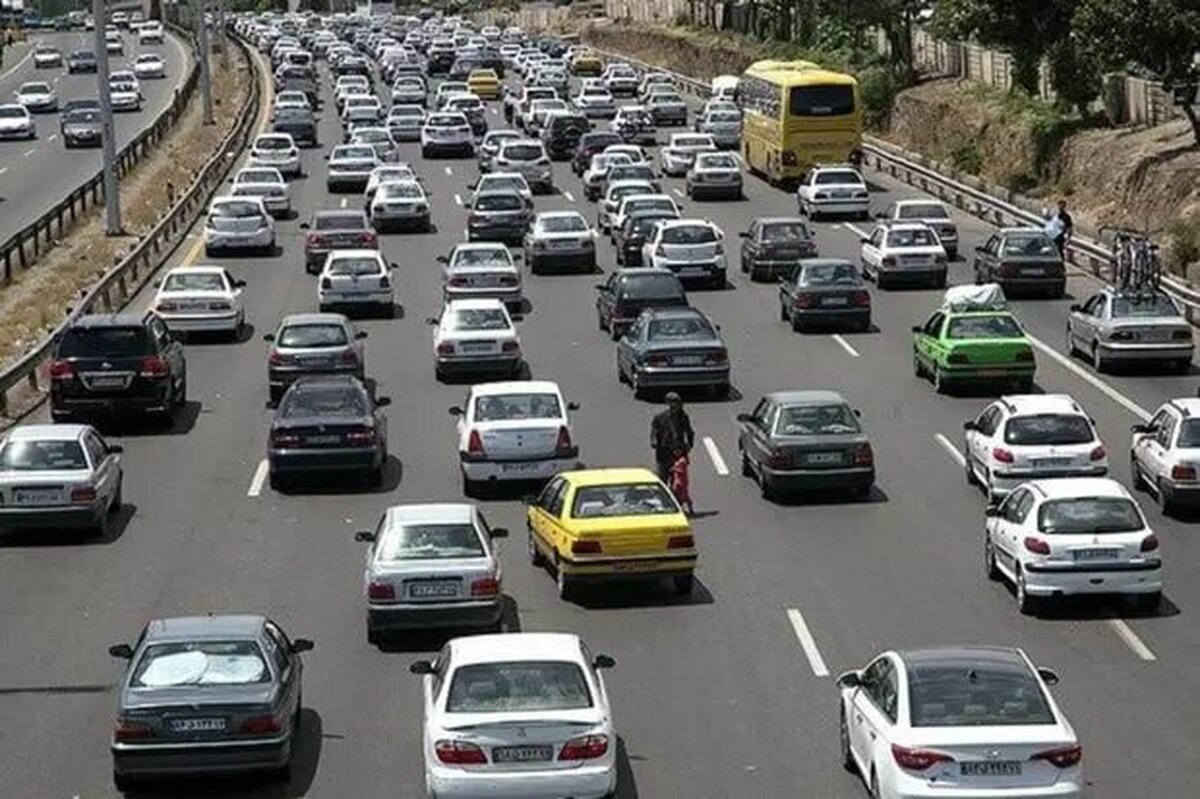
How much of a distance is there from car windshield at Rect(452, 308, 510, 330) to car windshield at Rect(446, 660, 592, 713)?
22430 mm

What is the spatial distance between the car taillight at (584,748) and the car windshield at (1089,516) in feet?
28.4

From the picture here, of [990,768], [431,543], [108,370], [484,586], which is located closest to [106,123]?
[108,370]

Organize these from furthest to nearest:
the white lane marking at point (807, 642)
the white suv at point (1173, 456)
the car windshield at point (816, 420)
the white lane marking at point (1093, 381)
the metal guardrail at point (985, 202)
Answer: the metal guardrail at point (985, 202) → the white lane marking at point (1093, 381) → the car windshield at point (816, 420) → the white suv at point (1173, 456) → the white lane marking at point (807, 642)

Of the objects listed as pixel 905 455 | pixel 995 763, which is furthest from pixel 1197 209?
pixel 995 763

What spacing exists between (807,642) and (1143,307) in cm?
1782

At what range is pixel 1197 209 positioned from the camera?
177ft

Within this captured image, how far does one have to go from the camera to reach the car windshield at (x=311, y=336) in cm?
3931

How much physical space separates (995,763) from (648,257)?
3503 cm

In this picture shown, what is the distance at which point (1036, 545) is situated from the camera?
83.7 ft

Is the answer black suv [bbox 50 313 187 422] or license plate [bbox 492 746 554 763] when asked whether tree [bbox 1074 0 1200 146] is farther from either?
license plate [bbox 492 746 554 763]

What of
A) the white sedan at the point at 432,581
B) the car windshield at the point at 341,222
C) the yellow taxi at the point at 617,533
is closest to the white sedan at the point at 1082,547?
the yellow taxi at the point at 617,533

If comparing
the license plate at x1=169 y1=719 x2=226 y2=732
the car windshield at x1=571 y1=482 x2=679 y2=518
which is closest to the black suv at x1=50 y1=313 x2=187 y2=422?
the car windshield at x1=571 y1=482 x2=679 y2=518

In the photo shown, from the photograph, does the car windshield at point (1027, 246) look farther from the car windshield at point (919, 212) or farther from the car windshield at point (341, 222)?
the car windshield at point (341, 222)

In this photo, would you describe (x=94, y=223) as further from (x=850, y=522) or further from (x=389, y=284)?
(x=850, y=522)
